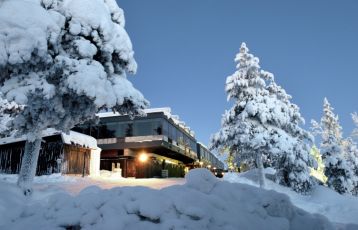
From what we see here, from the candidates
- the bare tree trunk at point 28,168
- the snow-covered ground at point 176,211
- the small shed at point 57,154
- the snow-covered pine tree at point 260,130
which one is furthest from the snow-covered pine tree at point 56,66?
the small shed at point 57,154

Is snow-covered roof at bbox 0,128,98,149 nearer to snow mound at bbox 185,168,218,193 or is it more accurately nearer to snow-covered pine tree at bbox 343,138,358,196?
snow mound at bbox 185,168,218,193

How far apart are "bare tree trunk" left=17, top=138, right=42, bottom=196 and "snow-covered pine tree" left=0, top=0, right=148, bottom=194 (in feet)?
0.10

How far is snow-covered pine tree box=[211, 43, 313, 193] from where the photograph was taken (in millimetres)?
19016

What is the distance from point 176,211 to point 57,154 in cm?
2200

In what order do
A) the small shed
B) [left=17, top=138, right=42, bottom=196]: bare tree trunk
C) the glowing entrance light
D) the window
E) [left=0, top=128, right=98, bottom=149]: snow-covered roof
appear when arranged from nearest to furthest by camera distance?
[left=17, top=138, right=42, bottom=196]: bare tree trunk
[left=0, top=128, right=98, bottom=149]: snow-covered roof
the small shed
the window
the glowing entrance light

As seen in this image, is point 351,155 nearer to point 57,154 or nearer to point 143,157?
point 143,157

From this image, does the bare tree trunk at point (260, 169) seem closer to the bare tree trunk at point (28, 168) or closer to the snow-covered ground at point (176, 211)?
the bare tree trunk at point (28, 168)

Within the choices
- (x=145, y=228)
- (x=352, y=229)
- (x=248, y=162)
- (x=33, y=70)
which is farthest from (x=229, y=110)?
(x=145, y=228)

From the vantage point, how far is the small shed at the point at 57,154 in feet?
77.5

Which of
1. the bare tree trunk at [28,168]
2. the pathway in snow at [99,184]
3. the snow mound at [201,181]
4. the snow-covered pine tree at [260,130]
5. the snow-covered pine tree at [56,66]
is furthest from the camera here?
the snow-covered pine tree at [260,130]

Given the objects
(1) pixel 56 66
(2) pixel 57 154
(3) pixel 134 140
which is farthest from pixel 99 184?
(3) pixel 134 140

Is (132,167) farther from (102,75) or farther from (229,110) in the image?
(102,75)

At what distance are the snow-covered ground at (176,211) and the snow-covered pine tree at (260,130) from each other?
14.3 meters

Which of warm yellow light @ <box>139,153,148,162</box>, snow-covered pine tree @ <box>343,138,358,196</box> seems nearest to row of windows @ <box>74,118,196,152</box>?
warm yellow light @ <box>139,153,148,162</box>
